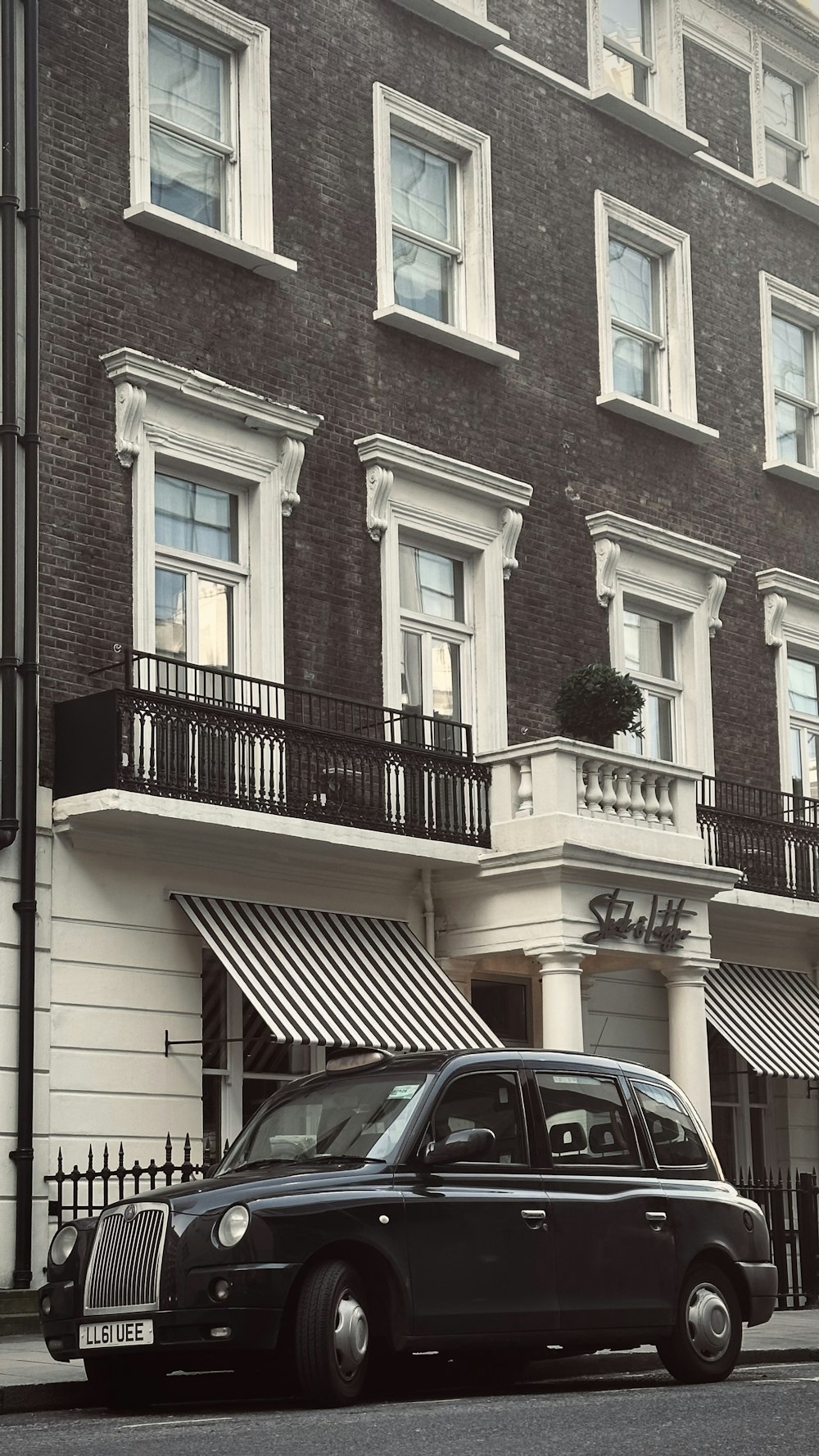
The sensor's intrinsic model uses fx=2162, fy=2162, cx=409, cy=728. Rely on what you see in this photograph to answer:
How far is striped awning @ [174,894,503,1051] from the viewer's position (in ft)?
60.2

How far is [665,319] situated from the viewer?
26.0 meters

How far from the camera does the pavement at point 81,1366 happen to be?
38.7 feet

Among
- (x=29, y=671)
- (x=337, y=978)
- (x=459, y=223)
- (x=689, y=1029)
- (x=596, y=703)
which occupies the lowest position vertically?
(x=689, y=1029)

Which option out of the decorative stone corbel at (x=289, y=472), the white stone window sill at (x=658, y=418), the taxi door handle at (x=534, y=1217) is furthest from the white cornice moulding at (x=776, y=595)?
the taxi door handle at (x=534, y=1217)

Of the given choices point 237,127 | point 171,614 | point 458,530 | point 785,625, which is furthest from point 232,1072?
point 785,625

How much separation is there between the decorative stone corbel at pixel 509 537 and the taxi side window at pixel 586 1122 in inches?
399

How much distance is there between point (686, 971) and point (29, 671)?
784 cm

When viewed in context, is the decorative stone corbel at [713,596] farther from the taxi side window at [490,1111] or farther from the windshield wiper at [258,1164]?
the windshield wiper at [258,1164]

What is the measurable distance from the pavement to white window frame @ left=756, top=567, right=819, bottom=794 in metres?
8.59

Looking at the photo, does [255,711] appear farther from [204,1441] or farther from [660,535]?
[204,1441]

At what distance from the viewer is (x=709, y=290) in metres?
26.4

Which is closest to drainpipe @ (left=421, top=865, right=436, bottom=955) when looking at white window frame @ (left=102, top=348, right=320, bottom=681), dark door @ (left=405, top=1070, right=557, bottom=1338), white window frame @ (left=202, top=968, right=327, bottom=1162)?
white window frame @ (left=202, top=968, right=327, bottom=1162)

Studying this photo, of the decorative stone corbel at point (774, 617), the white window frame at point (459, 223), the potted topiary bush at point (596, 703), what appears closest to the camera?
the potted topiary bush at point (596, 703)

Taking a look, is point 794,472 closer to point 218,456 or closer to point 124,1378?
point 218,456
